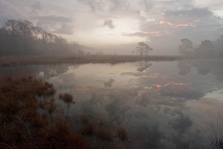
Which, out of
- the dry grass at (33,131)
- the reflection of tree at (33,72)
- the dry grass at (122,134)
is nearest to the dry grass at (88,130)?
the dry grass at (33,131)

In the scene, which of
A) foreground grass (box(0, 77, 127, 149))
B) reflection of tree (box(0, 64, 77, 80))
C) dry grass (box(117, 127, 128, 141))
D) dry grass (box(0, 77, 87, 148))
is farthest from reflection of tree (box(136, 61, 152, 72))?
Answer: dry grass (box(0, 77, 87, 148))

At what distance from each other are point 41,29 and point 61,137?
66304 millimetres

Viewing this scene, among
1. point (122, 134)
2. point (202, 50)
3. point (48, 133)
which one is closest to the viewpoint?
point (48, 133)

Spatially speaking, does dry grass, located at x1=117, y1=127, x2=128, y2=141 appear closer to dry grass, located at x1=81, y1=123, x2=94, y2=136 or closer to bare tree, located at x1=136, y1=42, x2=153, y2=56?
dry grass, located at x1=81, y1=123, x2=94, y2=136

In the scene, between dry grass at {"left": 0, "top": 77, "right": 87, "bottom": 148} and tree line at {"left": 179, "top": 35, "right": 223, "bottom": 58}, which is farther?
tree line at {"left": 179, "top": 35, "right": 223, "bottom": 58}

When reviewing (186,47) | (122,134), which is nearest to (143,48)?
(186,47)

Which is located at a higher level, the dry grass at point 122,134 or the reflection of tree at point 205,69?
the reflection of tree at point 205,69

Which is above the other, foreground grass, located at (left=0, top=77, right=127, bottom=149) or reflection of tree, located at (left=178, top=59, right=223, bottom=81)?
reflection of tree, located at (left=178, top=59, right=223, bottom=81)

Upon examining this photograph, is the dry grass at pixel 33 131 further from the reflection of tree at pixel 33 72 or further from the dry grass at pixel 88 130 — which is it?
the reflection of tree at pixel 33 72

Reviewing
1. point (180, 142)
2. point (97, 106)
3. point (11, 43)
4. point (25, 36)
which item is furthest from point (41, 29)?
point (180, 142)

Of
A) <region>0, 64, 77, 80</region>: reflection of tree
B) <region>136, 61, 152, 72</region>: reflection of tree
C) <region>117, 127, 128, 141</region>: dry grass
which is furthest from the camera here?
<region>136, 61, 152, 72</region>: reflection of tree

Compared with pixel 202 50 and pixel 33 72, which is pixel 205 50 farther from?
pixel 33 72

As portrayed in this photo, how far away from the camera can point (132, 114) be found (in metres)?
4.87

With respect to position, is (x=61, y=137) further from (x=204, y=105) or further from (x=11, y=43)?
(x=11, y=43)
